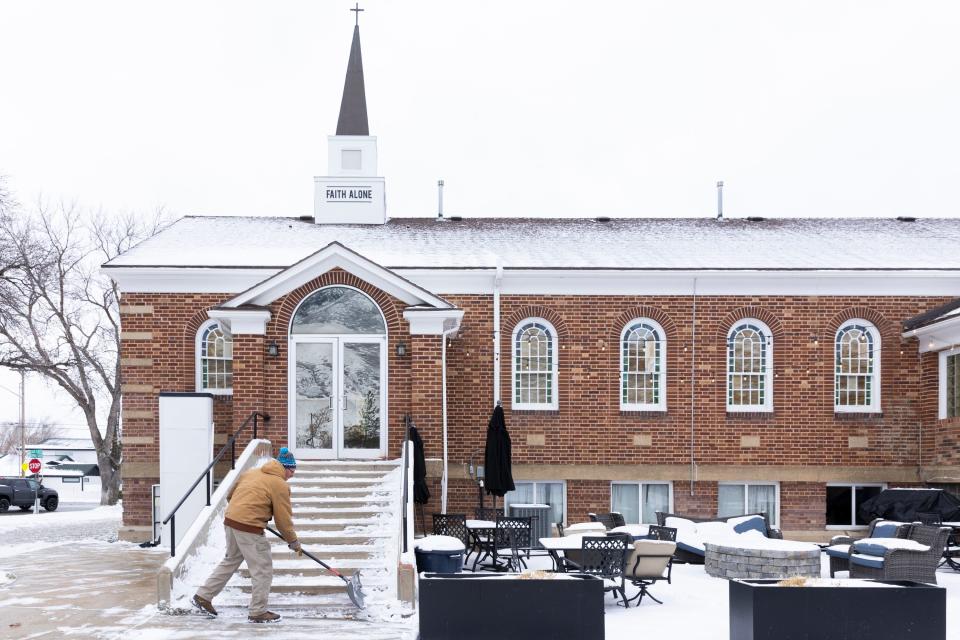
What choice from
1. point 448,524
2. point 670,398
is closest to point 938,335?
point 670,398

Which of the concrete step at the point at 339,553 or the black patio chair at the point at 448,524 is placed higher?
the concrete step at the point at 339,553

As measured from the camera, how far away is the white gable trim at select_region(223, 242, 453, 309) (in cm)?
1714

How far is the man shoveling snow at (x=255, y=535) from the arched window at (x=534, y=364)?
921 cm

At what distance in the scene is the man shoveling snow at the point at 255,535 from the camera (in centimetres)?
1080

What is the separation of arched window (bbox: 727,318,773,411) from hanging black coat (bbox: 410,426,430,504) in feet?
22.0

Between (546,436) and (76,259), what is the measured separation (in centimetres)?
2640

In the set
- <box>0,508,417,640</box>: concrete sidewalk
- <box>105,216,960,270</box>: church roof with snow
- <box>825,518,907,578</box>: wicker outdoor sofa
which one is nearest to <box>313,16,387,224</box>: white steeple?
<box>105,216,960,270</box>: church roof with snow

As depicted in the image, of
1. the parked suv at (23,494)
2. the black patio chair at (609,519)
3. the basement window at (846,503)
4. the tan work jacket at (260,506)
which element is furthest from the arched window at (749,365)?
the parked suv at (23,494)

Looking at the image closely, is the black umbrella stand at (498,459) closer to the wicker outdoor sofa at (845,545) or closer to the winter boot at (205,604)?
the wicker outdoor sofa at (845,545)

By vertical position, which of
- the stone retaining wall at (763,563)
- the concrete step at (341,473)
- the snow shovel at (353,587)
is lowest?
the stone retaining wall at (763,563)

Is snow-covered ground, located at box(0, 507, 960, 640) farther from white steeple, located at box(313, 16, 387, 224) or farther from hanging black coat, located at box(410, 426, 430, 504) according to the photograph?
white steeple, located at box(313, 16, 387, 224)

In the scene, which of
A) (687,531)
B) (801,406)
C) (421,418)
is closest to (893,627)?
(687,531)

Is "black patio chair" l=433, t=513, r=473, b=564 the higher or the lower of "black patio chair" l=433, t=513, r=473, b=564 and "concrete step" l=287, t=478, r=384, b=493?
the lower

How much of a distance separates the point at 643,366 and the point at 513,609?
11064 mm
